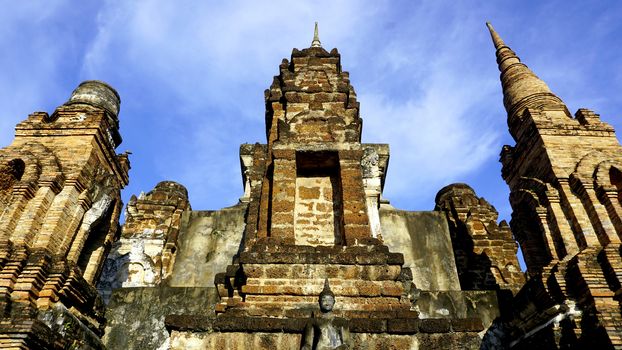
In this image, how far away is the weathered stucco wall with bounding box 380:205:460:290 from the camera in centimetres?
960

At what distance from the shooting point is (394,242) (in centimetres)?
1021

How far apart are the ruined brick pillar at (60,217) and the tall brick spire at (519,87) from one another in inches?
465

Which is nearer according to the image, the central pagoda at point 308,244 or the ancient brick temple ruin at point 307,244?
the central pagoda at point 308,244

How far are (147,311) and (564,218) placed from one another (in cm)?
863

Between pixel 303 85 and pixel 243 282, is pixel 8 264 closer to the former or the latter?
pixel 243 282

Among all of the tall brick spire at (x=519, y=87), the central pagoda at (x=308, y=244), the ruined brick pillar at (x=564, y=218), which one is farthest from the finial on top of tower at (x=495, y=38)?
the central pagoda at (x=308, y=244)

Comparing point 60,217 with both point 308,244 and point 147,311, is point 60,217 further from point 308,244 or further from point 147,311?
point 308,244

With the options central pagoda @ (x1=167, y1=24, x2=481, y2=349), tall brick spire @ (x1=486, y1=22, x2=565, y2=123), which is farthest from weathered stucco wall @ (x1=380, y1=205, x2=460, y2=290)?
tall brick spire @ (x1=486, y1=22, x2=565, y2=123)

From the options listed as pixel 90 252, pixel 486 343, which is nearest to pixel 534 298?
pixel 486 343

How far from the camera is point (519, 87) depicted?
49.0ft

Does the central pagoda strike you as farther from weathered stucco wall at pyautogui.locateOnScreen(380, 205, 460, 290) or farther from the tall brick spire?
the tall brick spire

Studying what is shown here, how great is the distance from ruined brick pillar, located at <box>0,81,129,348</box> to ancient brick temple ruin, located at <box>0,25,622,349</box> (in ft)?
0.10

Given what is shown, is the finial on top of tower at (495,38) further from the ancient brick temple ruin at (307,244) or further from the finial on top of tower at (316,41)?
the finial on top of tower at (316,41)

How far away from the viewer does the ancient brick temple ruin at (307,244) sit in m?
4.86
